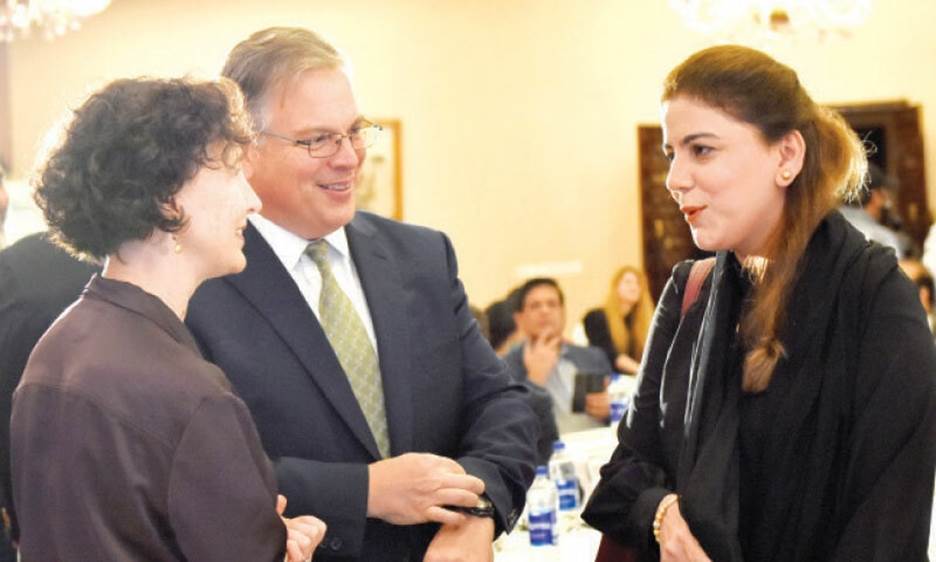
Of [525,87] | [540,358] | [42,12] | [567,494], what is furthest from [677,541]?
[525,87]

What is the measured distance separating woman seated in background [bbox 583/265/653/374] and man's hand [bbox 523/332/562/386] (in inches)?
50.4

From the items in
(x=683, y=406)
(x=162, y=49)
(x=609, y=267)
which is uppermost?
(x=162, y=49)

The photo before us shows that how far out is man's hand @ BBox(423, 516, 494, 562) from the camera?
2.34 m

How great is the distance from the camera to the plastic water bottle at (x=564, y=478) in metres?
4.04

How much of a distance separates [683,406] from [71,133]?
3.76 feet

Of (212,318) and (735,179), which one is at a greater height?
(735,179)

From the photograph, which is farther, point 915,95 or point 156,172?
point 915,95

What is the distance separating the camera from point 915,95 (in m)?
10.8

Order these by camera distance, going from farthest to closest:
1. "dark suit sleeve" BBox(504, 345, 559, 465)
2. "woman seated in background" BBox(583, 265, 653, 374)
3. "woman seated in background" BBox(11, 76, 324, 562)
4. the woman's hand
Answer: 1. "woman seated in background" BBox(583, 265, 653, 374)
2. "dark suit sleeve" BBox(504, 345, 559, 465)
3. the woman's hand
4. "woman seated in background" BBox(11, 76, 324, 562)

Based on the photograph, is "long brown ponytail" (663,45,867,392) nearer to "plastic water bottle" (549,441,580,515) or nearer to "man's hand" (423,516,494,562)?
→ "man's hand" (423,516,494,562)

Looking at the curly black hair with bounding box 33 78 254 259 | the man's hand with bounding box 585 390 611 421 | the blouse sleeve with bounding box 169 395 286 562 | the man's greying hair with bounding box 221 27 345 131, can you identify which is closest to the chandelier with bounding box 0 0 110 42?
the man's hand with bounding box 585 390 611 421

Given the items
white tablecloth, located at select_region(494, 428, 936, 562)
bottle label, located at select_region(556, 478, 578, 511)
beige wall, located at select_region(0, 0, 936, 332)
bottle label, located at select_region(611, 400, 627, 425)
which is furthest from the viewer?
beige wall, located at select_region(0, 0, 936, 332)

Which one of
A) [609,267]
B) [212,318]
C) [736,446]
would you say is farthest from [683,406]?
[609,267]

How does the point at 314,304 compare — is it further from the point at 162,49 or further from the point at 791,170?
the point at 162,49
